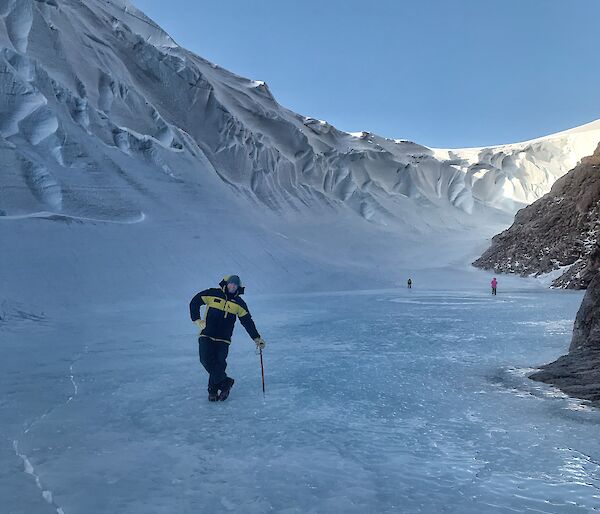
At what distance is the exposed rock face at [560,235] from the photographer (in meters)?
28.8

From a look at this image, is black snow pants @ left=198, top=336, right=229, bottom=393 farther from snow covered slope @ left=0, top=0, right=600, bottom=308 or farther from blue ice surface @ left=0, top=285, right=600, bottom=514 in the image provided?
snow covered slope @ left=0, top=0, right=600, bottom=308

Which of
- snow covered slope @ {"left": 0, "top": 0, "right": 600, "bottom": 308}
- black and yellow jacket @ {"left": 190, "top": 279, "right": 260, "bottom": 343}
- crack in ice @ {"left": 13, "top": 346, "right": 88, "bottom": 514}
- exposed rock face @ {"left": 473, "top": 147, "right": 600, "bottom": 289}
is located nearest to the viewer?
crack in ice @ {"left": 13, "top": 346, "right": 88, "bottom": 514}

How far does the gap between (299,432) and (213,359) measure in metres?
1.60

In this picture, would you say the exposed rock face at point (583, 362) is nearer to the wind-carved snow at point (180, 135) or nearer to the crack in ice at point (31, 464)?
the crack in ice at point (31, 464)

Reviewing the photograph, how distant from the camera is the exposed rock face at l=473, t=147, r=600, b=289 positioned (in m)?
28.8

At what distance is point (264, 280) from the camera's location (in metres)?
24.0

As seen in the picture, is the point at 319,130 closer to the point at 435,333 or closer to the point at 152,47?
the point at 152,47

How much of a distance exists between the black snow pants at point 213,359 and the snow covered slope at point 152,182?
10921 millimetres

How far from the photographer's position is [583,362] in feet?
21.9

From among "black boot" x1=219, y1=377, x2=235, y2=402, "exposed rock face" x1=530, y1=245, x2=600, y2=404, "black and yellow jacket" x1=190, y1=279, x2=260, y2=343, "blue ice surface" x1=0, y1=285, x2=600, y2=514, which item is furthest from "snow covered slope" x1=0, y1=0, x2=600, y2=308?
"exposed rock face" x1=530, y1=245, x2=600, y2=404

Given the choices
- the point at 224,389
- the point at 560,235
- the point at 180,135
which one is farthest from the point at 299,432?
the point at 560,235

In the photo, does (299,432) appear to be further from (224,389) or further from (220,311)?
(220,311)

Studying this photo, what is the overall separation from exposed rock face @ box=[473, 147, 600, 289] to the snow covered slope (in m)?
5.43

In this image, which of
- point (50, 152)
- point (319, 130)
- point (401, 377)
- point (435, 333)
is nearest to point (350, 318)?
point (435, 333)
